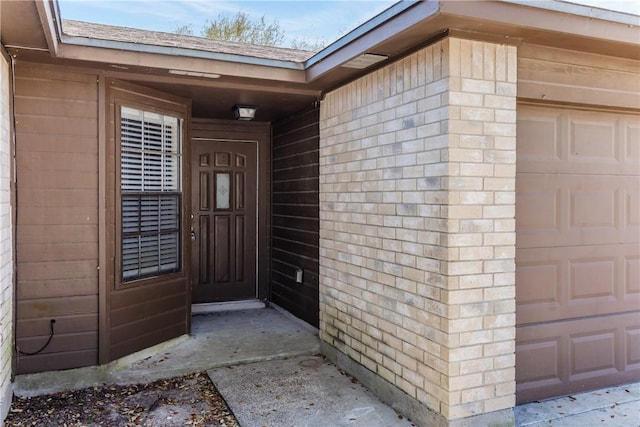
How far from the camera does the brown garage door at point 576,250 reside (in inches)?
120

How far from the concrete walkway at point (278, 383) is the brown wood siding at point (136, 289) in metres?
0.13

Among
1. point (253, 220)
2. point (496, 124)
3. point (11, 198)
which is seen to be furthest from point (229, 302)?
point (496, 124)

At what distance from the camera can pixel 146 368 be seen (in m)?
3.72

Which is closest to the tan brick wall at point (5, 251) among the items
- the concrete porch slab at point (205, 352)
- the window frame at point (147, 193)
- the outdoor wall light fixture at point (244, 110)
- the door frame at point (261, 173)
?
the concrete porch slab at point (205, 352)

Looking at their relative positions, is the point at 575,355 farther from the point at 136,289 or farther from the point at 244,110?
the point at 244,110

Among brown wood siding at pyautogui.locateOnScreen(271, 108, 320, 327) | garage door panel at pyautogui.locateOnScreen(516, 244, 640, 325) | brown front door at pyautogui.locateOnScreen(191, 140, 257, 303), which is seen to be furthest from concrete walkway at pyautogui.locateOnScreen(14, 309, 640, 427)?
brown front door at pyautogui.locateOnScreen(191, 140, 257, 303)

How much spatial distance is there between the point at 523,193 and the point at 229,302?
372 centimetres

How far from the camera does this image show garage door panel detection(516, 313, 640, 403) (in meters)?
3.09

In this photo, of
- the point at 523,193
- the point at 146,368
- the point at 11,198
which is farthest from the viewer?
the point at 146,368

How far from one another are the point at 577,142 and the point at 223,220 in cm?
377

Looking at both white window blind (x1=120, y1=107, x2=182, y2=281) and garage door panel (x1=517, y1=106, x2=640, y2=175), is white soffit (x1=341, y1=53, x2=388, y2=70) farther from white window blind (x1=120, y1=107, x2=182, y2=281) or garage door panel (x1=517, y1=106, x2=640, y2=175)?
white window blind (x1=120, y1=107, x2=182, y2=281)

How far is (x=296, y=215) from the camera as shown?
16.2 ft

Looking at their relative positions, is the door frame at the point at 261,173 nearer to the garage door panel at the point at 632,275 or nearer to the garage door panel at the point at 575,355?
the garage door panel at the point at 575,355

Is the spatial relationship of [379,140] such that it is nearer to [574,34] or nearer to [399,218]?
[399,218]
